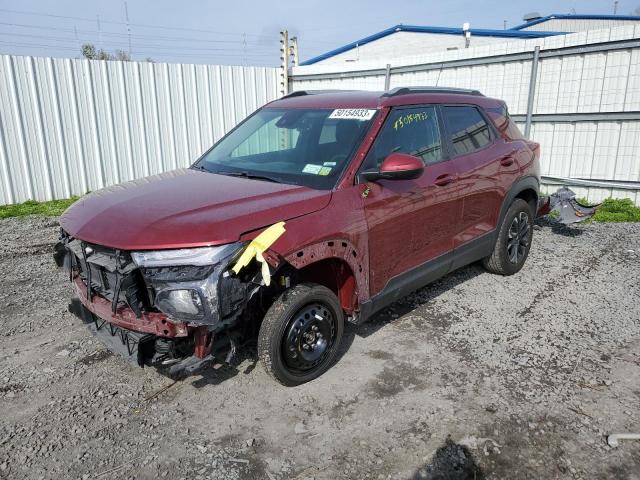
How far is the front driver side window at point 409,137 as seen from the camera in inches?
146

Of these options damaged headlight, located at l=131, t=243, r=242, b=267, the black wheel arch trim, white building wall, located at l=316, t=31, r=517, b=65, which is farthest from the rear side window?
white building wall, located at l=316, t=31, r=517, b=65

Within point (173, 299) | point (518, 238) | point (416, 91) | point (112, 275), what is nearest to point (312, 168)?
point (416, 91)

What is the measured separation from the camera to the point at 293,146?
4090mm

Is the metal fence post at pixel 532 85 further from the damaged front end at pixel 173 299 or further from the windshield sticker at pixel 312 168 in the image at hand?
the damaged front end at pixel 173 299

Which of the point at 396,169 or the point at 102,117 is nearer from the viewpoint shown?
the point at 396,169

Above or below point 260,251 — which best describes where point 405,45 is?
above

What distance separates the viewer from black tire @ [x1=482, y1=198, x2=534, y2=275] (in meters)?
5.21

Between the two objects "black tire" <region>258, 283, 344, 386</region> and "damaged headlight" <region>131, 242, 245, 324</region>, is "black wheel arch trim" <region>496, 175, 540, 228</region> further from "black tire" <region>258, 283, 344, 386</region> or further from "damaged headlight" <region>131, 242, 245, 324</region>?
"damaged headlight" <region>131, 242, 245, 324</region>

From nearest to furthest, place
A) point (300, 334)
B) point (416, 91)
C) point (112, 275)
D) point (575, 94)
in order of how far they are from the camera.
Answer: point (112, 275)
point (300, 334)
point (416, 91)
point (575, 94)

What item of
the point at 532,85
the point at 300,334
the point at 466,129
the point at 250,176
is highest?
the point at 532,85

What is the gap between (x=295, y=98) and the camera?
15.3 ft

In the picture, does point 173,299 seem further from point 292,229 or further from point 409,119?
point 409,119

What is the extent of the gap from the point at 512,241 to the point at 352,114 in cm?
262

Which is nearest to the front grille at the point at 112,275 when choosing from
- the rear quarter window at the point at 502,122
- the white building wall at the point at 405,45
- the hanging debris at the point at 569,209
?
the rear quarter window at the point at 502,122
